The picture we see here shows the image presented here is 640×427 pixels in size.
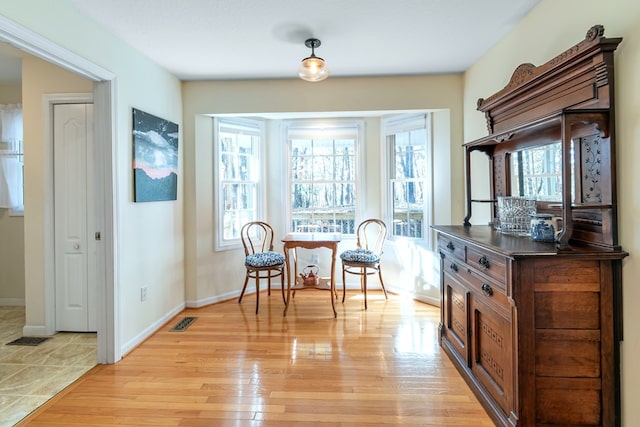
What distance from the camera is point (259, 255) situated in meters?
3.71

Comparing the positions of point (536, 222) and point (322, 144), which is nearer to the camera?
point (536, 222)

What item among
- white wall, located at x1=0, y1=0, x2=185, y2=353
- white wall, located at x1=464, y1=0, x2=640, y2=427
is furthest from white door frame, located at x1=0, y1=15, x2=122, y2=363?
white wall, located at x1=464, y1=0, x2=640, y2=427

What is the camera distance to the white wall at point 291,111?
353 centimetres

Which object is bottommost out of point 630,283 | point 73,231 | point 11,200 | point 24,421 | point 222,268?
point 24,421

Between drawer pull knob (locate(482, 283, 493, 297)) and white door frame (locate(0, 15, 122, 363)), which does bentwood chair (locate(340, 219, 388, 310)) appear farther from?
white door frame (locate(0, 15, 122, 363))

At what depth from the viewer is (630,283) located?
1.55 meters

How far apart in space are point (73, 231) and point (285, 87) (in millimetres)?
2493

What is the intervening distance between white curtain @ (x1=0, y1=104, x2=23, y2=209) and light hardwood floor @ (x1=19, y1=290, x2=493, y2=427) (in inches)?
95.3

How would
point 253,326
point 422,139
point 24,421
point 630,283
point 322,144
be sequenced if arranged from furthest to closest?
1. point 322,144
2. point 422,139
3. point 253,326
4. point 24,421
5. point 630,283

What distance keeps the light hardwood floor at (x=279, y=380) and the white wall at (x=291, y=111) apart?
0.69m

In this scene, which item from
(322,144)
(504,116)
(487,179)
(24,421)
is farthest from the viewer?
(322,144)

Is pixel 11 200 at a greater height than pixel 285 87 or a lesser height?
lesser

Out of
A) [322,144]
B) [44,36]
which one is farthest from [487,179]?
[44,36]

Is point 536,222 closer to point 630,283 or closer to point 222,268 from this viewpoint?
point 630,283
